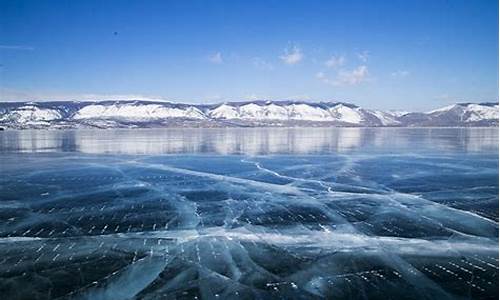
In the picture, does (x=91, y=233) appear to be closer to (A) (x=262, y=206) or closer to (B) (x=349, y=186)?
(A) (x=262, y=206)

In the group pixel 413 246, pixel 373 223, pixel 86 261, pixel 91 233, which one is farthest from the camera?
pixel 373 223

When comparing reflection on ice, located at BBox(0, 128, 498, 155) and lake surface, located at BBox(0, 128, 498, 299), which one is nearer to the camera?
lake surface, located at BBox(0, 128, 498, 299)

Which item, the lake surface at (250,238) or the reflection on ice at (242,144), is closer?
the lake surface at (250,238)

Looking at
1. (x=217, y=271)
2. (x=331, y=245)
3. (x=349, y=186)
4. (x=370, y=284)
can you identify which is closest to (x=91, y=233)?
(x=217, y=271)

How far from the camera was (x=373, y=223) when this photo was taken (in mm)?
16078

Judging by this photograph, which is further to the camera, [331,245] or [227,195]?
[227,195]

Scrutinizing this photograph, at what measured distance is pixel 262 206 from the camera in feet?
63.2

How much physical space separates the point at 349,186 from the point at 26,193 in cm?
1872

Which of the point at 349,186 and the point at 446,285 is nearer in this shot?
the point at 446,285

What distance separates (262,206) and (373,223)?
5384 mm

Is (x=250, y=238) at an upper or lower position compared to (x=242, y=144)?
lower

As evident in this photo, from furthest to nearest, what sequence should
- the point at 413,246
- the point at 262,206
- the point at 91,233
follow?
1. the point at 262,206
2. the point at 91,233
3. the point at 413,246

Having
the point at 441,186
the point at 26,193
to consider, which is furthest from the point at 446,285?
the point at 26,193

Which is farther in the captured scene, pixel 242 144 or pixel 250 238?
pixel 242 144
